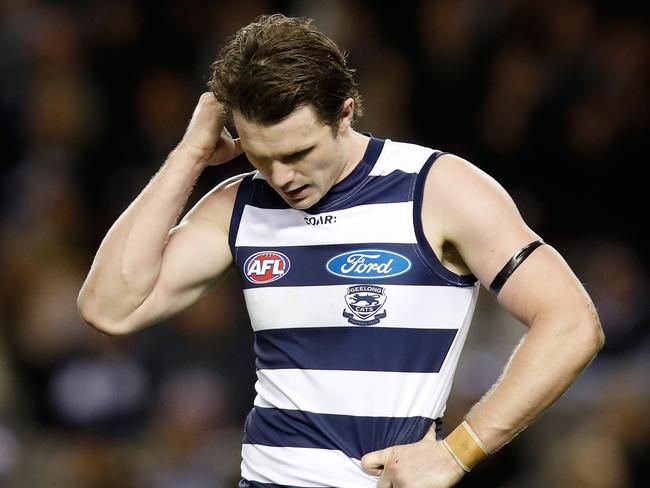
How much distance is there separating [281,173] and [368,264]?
1.13 feet

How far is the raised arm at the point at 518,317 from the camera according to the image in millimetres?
3055

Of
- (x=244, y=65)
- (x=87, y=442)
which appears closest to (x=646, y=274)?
(x=87, y=442)

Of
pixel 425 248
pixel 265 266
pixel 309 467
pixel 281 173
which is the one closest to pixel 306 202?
pixel 281 173

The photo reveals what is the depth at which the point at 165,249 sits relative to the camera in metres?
3.64

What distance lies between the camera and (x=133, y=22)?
8914 mm

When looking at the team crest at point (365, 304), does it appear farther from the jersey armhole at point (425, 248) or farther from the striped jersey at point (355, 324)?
the jersey armhole at point (425, 248)

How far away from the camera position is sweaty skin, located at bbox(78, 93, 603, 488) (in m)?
3.07

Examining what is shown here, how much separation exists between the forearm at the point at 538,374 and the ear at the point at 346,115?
2.57ft

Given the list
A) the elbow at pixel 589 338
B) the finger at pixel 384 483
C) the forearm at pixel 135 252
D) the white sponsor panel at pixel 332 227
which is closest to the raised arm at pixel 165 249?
the forearm at pixel 135 252

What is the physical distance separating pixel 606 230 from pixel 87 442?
11.0 ft

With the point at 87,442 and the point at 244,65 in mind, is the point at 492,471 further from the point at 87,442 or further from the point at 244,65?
the point at 244,65

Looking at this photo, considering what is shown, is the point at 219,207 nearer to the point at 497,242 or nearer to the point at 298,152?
the point at 298,152

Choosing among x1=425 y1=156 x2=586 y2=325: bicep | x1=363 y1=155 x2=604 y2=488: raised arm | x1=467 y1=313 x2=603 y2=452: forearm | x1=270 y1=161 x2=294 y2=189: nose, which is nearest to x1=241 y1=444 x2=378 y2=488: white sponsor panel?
x1=363 y1=155 x2=604 y2=488: raised arm

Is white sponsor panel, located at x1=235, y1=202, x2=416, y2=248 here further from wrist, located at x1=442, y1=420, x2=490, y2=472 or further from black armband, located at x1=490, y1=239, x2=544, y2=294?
wrist, located at x1=442, y1=420, x2=490, y2=472
